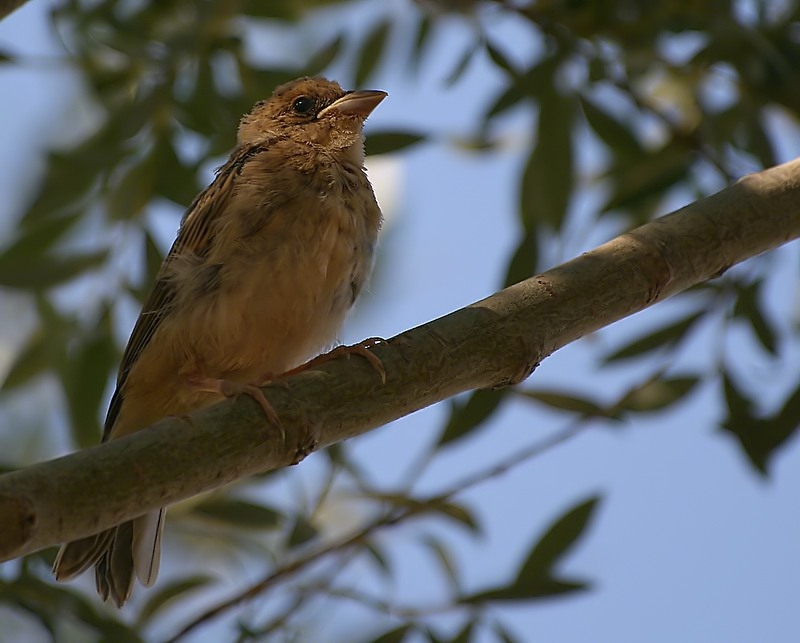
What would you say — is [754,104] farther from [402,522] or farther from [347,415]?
[347,415]

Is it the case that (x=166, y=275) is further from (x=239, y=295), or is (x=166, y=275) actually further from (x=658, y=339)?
(x=658, y=339)

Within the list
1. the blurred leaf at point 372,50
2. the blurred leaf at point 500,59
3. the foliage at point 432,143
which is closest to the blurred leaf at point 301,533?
the foliage at point 432,143

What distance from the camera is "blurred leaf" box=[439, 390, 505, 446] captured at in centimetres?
339

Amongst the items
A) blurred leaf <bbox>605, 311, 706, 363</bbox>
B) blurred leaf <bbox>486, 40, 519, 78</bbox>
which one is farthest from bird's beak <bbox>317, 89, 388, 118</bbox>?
blurred leaf <bbox>605, 311, 706, 363</bbox>

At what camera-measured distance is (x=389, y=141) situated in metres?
3.71

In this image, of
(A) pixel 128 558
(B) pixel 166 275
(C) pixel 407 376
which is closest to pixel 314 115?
(B) pixel 166 275

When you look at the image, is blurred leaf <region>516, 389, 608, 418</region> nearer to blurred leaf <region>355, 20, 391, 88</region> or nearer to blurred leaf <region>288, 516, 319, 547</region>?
blurred leaf <region>288, 516, 319, 547</region>

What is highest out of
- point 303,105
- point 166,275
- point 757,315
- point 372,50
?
point 372,50

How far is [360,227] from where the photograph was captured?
344cm

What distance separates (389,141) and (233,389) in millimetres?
1264

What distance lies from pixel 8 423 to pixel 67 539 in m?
2.69

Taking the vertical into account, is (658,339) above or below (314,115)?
below

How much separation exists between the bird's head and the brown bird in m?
0.12

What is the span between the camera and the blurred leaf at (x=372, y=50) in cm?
413
